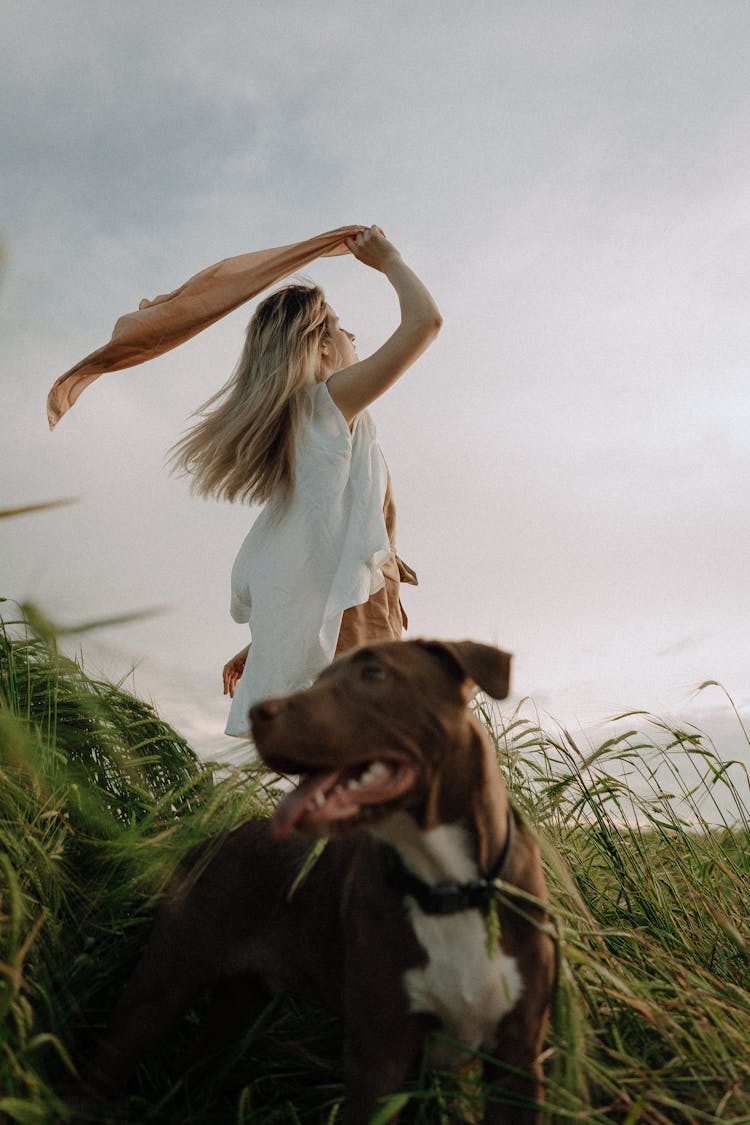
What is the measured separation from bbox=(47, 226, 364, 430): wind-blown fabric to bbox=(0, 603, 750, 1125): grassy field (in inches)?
59.5

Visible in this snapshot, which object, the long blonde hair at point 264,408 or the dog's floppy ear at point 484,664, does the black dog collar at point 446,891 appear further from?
the long blonde hair at point 264,408

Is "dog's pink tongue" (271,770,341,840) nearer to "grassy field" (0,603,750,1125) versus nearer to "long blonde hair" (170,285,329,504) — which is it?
"grassy field" (0,603,750,1125)

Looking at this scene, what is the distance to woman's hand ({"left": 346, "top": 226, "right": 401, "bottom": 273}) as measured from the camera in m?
4.29

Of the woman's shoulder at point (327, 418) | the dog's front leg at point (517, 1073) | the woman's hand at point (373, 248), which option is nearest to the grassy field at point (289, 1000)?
the dog's front leg at point (517, 1073)

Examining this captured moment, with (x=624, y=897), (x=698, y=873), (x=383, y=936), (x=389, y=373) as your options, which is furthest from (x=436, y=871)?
(x=389, y=373)

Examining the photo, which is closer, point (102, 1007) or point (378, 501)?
point (102, 1007)

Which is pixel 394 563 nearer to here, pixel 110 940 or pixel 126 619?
pixel 110 940

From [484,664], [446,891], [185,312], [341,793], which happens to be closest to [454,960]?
[446,891]

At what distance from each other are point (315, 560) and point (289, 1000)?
71.5 inches

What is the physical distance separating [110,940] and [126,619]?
180 cm

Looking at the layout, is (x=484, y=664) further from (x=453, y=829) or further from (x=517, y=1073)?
(x=517, y=1073)

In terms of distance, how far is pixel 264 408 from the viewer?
159 inches

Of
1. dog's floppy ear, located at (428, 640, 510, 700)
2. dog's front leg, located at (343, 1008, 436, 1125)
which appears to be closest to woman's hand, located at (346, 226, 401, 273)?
Result: dog's floppy ear, located at (428, 640, 510, 700)

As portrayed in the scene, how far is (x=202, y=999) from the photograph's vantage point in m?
2.72
